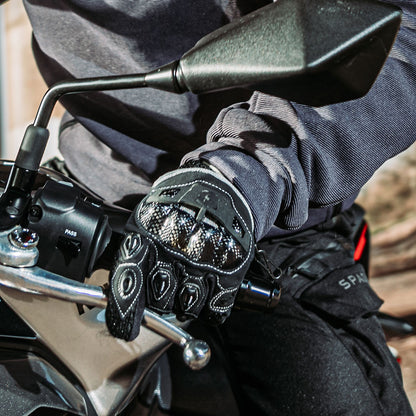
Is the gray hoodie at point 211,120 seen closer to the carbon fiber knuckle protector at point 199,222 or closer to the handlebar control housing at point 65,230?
the carbon fiber knuckle protector at point 199,222

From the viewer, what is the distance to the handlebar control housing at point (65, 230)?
1.98 feet

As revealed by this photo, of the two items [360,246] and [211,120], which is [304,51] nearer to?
[211,120]

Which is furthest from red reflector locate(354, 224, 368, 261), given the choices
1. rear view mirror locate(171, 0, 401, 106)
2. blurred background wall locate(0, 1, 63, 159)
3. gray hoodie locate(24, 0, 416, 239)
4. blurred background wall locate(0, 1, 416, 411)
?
blurred background wall locate(0, 1, 63, 159)

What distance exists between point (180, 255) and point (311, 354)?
1.31 feet

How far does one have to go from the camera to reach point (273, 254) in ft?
3.23

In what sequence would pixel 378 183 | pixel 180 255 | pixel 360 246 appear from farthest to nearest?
pixel 378 183 < pixel 360 246 < pixel 180 255

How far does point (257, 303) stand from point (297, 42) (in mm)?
350

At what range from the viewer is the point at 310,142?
717 millimetres

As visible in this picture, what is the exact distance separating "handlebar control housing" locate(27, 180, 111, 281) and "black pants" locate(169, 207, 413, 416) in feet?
1.00

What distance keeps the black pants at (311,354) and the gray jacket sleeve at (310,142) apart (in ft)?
0.66

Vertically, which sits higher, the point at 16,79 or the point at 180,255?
the point at 180,255

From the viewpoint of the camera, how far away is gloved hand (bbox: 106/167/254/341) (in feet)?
1.87

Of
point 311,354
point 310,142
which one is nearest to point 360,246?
point 311,354

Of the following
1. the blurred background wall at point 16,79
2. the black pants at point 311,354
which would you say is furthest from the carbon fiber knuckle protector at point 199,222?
the blurred background wall at point 16,79
